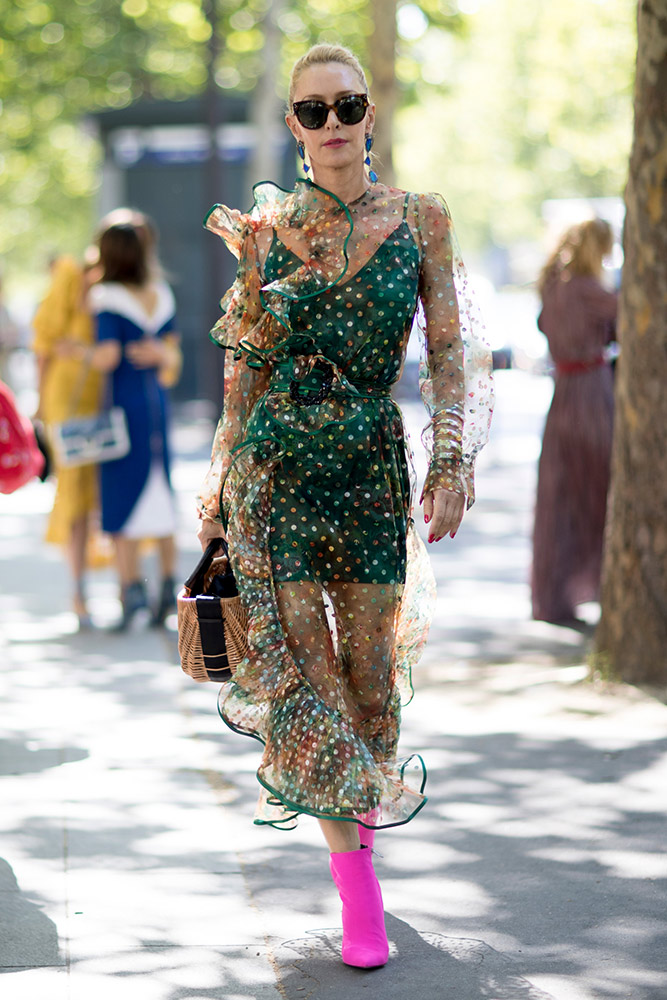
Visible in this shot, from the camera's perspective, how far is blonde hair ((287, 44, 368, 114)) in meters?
3.74

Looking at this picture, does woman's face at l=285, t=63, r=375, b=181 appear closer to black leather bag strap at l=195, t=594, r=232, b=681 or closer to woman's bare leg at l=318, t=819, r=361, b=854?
black leather bag strap at l=195, t=594, r=232, b=681

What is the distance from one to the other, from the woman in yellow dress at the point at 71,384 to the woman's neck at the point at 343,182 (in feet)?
15.5

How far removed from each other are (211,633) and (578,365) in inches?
182

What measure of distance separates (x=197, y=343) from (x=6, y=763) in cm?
1638

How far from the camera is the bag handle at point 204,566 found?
387 cm

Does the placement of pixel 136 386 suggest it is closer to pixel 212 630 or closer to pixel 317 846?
pixel 317 846

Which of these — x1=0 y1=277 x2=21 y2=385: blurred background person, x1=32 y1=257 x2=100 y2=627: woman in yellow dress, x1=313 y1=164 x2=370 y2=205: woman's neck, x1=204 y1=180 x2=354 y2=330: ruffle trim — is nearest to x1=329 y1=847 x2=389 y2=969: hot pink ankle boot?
x1=204 y1=180 x2=354 y2=330: ruffle trim

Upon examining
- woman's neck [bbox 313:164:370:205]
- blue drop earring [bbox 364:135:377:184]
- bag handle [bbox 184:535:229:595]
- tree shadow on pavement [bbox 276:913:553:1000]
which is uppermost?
blue drop earring [bbox 364:135:377:184]

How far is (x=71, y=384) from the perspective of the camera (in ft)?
29.1

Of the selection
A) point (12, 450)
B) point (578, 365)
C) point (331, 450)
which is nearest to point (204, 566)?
point (331, 450)

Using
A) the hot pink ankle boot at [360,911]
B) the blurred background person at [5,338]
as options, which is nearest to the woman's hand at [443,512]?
the hot pink ankle boot at [360,911]

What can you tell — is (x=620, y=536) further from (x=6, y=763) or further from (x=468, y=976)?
(x=468, y=976)

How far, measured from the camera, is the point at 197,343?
71.0ft

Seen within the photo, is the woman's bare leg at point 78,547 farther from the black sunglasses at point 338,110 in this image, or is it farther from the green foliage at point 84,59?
the green foliage at point 84,59
